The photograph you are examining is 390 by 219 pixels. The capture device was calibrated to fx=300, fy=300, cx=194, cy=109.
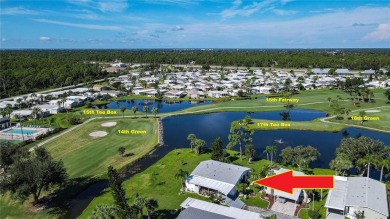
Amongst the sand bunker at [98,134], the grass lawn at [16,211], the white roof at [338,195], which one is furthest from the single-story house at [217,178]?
the sand bunker at [98,134]

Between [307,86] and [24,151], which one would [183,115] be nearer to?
[24,151]

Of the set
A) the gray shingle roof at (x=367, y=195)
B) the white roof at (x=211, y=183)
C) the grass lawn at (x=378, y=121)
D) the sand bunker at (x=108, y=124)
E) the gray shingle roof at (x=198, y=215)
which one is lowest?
the white roof at (x=211, y=183)

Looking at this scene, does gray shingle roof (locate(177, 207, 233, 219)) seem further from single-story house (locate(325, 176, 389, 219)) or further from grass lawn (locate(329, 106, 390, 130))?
grass lawn (locate(329, 106, 390, 130))

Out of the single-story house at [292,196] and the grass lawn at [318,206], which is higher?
the single-story house at [292,196]

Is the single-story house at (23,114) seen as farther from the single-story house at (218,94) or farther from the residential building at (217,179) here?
the residential building at (217,179)

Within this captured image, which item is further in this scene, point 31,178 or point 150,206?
point 31,178

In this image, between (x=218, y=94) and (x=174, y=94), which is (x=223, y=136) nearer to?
(x=218, y=94)

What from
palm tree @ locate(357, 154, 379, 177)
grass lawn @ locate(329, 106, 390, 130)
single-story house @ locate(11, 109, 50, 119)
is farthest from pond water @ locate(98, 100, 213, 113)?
palm tree @ locate(357, 154, 379, 177)

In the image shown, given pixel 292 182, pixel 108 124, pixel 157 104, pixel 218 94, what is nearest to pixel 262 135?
pixel 292 182
